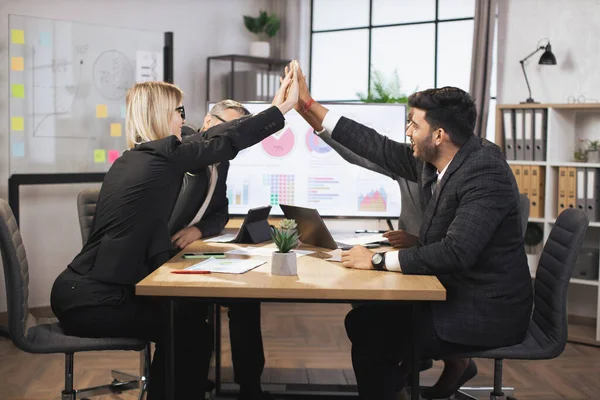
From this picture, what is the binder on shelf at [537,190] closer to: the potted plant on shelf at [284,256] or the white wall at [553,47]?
the white wall at [553,47]

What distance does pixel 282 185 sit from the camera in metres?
3.96

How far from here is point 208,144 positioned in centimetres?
284

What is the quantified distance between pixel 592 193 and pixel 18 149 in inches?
140

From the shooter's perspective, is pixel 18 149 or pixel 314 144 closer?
pixel 314 144

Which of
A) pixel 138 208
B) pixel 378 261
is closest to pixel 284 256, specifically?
pixel 378 261

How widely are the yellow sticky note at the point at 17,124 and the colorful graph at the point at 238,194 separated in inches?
64.7

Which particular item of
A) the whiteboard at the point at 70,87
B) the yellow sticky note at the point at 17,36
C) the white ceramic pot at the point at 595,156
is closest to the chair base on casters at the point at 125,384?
the whiteboard at the point at 70,87

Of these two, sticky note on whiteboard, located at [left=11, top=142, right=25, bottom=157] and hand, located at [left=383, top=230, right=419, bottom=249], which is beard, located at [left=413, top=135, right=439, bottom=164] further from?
sticky note on whiteboard, located at [left=11, top=142, right=25, bottom=157]

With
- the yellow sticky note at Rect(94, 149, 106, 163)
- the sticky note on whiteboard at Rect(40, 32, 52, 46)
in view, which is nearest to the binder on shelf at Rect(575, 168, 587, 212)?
the yellow sticky note at Rect(94, 149, 106, 163)

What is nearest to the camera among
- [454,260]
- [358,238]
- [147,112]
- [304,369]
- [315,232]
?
[454,260]

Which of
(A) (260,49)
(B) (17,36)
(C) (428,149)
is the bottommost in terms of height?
(C) (428,149)

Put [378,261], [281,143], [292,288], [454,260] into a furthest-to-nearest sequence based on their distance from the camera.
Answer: [281,143] → [378,261] → [454,260] → [292,288]

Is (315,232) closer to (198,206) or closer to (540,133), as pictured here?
(198,206)

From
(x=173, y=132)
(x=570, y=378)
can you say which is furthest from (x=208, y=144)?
(x=570, y=378)
